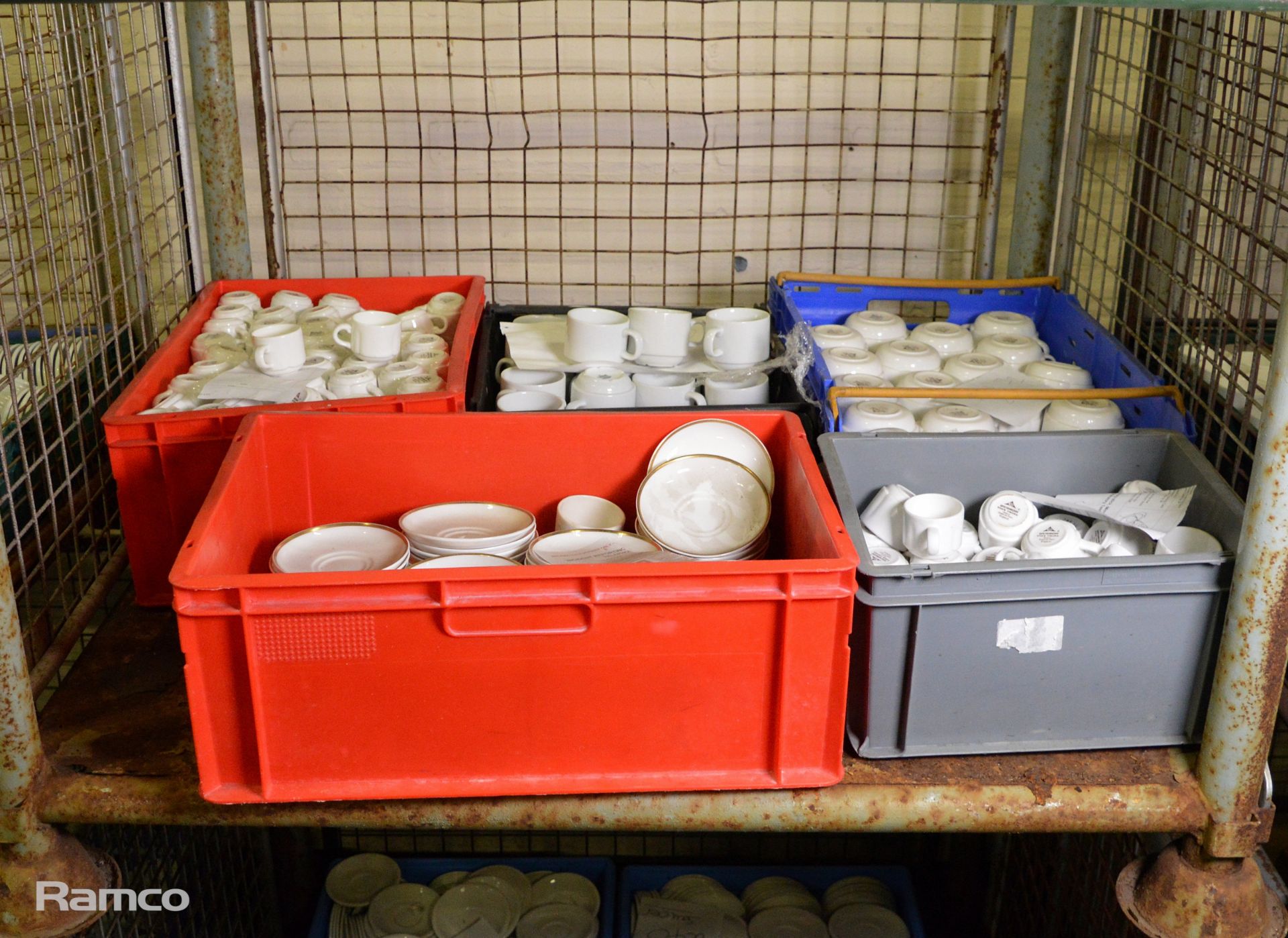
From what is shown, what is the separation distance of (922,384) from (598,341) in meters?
0.46

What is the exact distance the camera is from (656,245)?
2355 millimetres

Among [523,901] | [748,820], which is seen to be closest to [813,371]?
[748,820]

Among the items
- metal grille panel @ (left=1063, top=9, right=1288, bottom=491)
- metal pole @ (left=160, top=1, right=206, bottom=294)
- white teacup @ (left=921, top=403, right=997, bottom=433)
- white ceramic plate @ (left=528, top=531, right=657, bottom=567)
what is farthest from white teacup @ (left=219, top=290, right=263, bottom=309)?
metal grille panel @ (left=1063, top=9, right=1288, bottom=491)

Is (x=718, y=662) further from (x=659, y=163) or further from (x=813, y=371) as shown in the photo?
(x=659, y=163)

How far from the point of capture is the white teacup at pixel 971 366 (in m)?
1.74

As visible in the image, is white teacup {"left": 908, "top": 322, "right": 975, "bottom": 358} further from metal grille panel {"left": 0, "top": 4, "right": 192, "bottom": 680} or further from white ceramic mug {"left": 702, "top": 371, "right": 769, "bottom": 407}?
metal grille panel {"left": 0, "top": 4, "right": 192, "bottom": 680}

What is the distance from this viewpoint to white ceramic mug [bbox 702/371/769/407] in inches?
66.6

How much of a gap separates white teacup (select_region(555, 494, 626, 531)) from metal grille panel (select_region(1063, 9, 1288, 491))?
0.73 metres

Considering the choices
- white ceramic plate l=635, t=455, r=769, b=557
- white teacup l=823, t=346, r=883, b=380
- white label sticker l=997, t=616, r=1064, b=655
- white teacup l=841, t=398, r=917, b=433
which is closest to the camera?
white label sticker l=997, t=616, r=1064, b=655

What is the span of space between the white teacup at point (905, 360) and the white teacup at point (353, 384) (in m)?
0.73

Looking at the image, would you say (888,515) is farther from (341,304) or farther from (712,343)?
(341,304)

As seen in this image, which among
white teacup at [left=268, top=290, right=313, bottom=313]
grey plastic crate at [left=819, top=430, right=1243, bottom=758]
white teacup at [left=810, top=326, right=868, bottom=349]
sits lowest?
grey plastic crate at [left=819, top=430, right=1243, bottom=758]

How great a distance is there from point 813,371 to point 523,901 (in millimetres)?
1144

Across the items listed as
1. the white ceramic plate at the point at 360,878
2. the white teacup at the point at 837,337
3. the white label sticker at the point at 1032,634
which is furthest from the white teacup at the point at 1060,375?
the white ceramic plate at the point at 360,878
